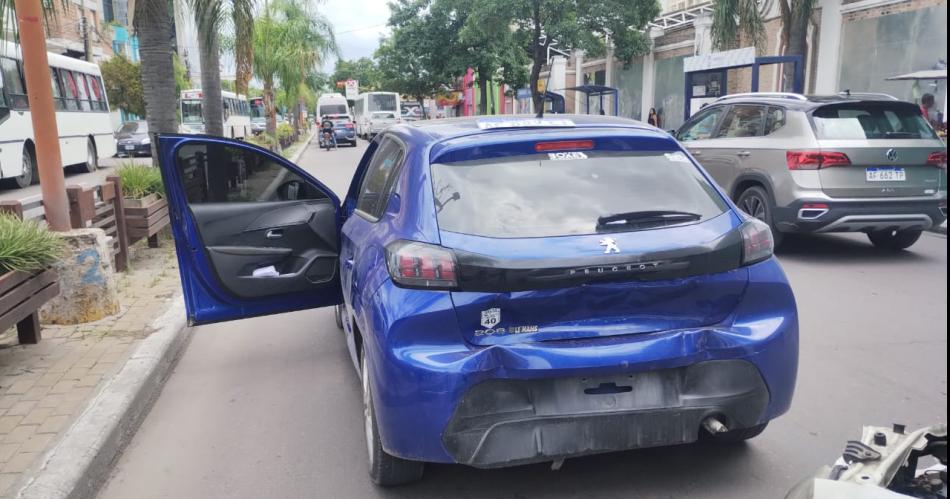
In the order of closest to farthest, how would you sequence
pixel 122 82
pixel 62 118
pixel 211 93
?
pixel 211 93 → pixel 62 118 → pixel 122 82

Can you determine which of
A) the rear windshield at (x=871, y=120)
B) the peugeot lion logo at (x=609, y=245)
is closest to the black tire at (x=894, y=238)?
the rear windshield at (x=871, y=120)

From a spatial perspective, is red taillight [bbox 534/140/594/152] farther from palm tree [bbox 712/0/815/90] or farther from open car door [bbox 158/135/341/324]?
palm tree [bbox 712/0/815/90]

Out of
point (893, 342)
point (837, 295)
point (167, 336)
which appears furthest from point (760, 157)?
point (167, 336)

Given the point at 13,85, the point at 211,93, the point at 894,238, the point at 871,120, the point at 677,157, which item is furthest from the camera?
the point at 13,85

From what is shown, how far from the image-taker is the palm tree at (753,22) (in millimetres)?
15376

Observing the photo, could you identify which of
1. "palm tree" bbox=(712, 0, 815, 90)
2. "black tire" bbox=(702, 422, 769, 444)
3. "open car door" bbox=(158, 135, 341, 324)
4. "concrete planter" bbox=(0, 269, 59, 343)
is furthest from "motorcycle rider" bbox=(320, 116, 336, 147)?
"black tire" bbox=(702, 422, 769, 444)

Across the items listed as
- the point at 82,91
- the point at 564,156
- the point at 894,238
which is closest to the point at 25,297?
the point at 564,156

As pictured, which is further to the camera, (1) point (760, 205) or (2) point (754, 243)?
(1) point (760, 205)

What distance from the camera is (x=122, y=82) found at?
1547 inches

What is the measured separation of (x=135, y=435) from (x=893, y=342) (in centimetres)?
512

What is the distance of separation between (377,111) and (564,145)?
148ft

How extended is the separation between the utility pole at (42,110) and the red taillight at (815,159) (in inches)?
275

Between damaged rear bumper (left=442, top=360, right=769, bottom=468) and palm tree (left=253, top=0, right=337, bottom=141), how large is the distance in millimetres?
30818

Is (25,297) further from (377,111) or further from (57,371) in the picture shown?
(377,111)
